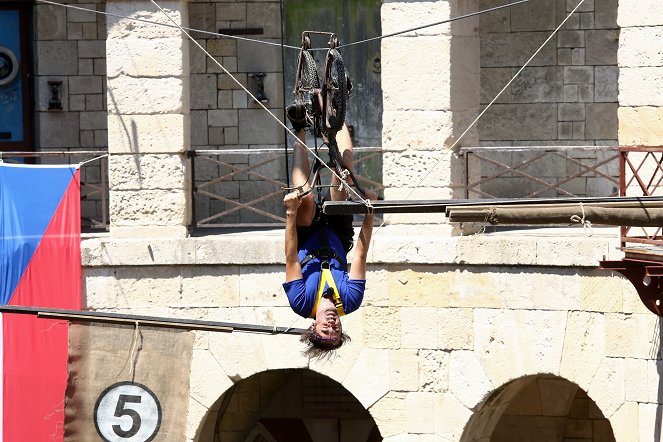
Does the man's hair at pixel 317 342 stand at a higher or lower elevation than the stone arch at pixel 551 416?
higher

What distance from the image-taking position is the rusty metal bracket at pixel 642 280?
11938mm

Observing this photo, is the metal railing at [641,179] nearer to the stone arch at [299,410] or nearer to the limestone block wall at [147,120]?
the limestone block wall at [147,120]

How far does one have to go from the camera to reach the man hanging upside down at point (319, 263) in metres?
9.42

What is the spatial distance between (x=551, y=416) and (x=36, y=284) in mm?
4737

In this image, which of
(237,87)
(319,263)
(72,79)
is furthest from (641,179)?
(72,79)

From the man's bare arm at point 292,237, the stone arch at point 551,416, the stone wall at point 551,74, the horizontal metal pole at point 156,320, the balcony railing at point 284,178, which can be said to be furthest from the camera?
the stone wall at point 551,74

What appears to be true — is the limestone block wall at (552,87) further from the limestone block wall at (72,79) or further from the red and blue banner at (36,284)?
the red and blue banner at (36,284)

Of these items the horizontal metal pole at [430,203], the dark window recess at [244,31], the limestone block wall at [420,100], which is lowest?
the horizontal metal pole at [430,203]

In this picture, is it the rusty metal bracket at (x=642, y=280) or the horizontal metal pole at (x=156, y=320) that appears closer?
the horizontal metal pole at (x=156, y=320)

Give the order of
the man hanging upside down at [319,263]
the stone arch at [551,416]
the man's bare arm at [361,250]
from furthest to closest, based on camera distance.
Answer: the stone arch at [551,416] → the man's bare arm at [361,250] → the man hanging upside down at [319,263]

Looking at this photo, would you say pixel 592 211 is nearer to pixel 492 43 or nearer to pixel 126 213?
pixel 126 213

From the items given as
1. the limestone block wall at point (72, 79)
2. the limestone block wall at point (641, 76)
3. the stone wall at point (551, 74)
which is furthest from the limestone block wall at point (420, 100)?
the limestone block wall at point (72, 79)

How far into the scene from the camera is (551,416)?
1538cm

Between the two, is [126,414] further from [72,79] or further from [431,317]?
[72,79]
